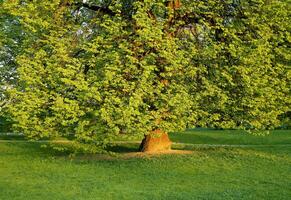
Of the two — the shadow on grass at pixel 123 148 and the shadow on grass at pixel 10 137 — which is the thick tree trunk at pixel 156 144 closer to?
the shadow on grass at pixel 123 148

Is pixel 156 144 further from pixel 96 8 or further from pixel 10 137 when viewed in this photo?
pixel 10 137

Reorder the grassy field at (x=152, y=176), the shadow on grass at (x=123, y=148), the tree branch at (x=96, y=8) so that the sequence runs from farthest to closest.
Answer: the shadow on grass at (x=123, y=148), the tree branch at (x=96, y=8), the grassy field at (x=152, y=176)

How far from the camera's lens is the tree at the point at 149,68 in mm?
17734

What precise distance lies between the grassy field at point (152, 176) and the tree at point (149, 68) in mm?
1328

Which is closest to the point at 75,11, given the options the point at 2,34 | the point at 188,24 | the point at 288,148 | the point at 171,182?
the point at 2,34

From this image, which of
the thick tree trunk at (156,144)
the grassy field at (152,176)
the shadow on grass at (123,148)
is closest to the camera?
the grassy field at (152,176)

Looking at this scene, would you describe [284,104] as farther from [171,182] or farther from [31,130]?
[31,130]

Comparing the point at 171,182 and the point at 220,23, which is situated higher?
the point at 220,23

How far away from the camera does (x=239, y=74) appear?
62.5 ft

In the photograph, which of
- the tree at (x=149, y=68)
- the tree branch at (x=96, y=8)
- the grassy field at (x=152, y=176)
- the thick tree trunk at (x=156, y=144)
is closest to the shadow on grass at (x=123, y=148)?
the thick tree trunk at (x=156, y=144)

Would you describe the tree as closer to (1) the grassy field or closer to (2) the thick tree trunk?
(1) the grassy field

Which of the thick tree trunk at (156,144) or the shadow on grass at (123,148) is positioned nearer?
A: the thick tree trunk at (156,144)

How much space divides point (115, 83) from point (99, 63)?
1211mm

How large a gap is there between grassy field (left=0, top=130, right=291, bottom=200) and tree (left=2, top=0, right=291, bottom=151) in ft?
4.36
